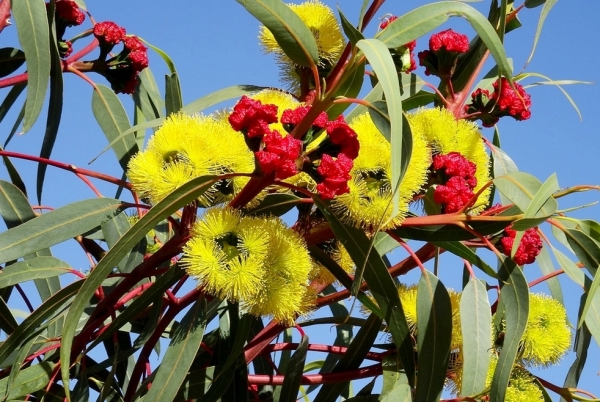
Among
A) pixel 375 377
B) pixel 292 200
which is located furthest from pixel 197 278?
pixel 375 377

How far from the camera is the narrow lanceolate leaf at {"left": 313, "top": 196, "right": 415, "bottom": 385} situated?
1237mm

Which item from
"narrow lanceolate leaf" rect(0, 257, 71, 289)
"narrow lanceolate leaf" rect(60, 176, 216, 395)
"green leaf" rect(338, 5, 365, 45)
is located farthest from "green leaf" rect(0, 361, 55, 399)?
"green leaf" rect(338, 5, 365, 45)

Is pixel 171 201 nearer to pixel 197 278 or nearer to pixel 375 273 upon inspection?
pixel 197 278

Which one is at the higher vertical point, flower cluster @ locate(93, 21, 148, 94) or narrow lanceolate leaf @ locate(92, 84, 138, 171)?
flower cluster @ locate(93, 21, 148, 94)

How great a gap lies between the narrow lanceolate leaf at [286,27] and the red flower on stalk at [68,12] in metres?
0.84

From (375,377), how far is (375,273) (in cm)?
36

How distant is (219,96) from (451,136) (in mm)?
426

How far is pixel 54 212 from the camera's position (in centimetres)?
145

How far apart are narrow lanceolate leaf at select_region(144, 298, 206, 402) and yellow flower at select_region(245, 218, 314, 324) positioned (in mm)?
149

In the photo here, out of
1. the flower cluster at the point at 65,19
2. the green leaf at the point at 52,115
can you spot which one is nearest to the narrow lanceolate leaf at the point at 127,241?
the green leaf at the point at 52,115

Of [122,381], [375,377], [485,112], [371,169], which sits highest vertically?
[485,112]

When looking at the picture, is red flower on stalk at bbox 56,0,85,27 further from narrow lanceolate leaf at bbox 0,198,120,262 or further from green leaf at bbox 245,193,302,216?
green leaf at bbox 245,193,302,216

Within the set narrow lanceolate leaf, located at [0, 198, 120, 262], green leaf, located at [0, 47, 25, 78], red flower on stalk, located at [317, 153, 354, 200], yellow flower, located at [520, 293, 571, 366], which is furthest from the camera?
green leaf, located at [0, 47, 25, 78]

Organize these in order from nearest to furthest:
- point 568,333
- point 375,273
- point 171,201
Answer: point 171,201 < point 375,273 < point 568,333
